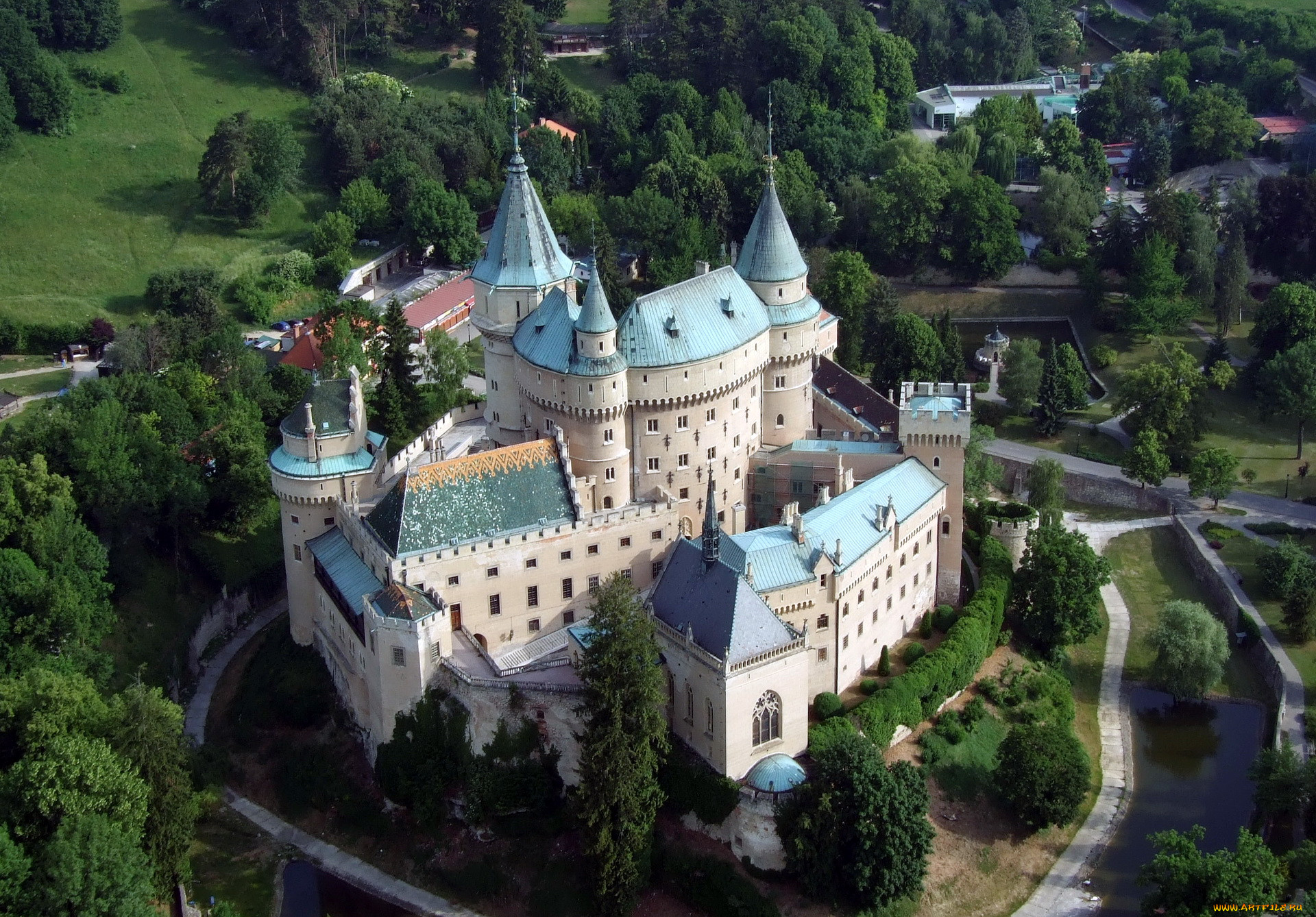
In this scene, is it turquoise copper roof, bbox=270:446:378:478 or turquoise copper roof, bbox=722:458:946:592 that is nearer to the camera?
turquoise copper roof, bbox=722:458:946:592

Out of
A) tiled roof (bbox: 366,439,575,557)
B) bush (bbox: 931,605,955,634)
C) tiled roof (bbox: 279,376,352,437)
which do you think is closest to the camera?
tiled roof (bbox: 366,439,575,557)

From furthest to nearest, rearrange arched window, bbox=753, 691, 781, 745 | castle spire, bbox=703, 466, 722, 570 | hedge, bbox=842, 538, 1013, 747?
hedge, bbox=842, 538, 1013, 747 → castle spire, bbox=703, 466, 722, 570 → arched window, bbox=753, 691, 781, 745

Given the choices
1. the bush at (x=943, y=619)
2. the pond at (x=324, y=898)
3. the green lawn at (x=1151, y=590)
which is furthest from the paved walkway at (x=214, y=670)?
the green lawn at (x=1151, y=590)

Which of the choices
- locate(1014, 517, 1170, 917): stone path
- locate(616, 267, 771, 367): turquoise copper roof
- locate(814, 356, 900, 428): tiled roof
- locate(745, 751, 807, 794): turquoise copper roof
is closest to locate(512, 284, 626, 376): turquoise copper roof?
locate(616, 267, 771, 367): turquoise copper roof

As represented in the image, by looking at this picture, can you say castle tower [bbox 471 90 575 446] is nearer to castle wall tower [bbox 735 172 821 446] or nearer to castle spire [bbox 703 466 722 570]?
castle wall tower [bbox 735 172 821 446]

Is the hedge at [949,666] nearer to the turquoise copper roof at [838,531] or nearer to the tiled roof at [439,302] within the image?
the turquoise copper roof at [838,531]

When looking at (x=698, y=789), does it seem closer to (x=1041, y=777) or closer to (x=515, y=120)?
(x=1041, y=777)

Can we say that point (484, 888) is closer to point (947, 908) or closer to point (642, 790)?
point (642, 790)
